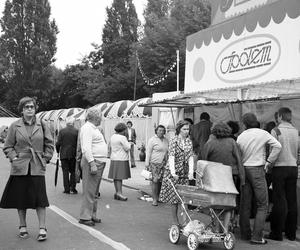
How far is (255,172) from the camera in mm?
6953

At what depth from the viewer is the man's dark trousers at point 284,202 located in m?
7.20

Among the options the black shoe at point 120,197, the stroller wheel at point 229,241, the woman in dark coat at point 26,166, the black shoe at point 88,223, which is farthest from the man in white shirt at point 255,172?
the black shoe at point 120,197

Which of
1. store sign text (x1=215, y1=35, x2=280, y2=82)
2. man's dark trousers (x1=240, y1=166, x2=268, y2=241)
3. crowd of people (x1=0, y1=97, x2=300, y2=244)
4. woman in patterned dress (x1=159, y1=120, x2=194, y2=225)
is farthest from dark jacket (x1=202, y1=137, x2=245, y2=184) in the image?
store sign text (x1=215, y1=35, x2=280, y2=82)

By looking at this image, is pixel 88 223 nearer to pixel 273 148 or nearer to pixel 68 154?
pixel 273 148

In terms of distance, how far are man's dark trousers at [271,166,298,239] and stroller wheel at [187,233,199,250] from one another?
5.26 ft

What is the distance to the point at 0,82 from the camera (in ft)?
203

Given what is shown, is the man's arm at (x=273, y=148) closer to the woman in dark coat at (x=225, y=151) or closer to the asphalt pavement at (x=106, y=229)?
the woman in dark coat at (x=225, y=151)

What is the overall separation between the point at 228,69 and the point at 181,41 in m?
23.6

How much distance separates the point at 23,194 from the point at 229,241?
2.79 meters

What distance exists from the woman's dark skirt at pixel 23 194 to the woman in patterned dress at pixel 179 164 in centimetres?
173

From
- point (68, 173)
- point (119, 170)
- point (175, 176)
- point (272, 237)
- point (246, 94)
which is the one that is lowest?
point (272, 237)

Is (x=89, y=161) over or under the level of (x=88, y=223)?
over

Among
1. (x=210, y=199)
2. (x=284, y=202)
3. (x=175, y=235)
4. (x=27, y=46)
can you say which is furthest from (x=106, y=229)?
(x=27, y=46)

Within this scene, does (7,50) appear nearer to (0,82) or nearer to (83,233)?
(0,82)
